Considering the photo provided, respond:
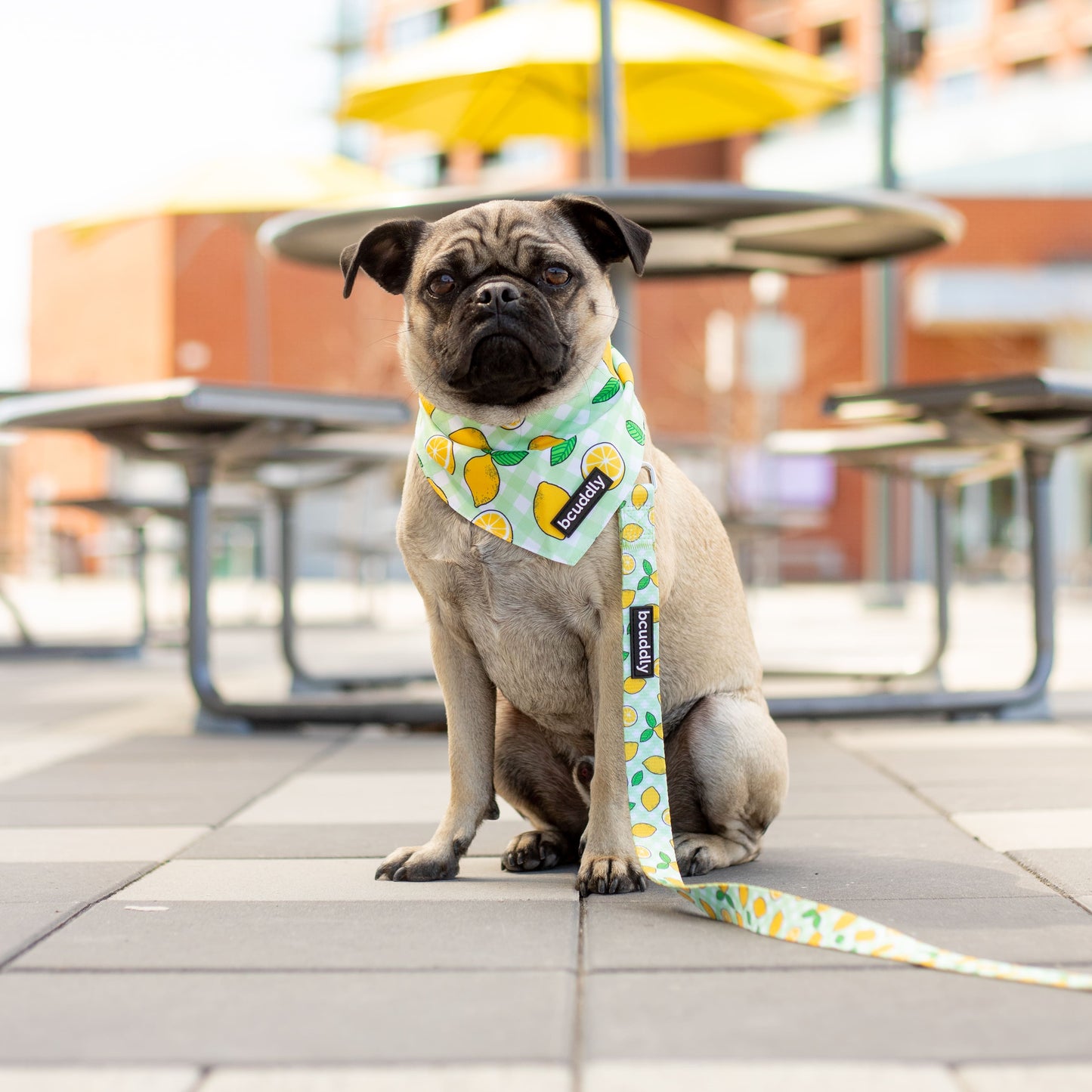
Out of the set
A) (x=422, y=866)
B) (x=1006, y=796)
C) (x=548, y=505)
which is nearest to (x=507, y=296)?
(x=548, y=505)

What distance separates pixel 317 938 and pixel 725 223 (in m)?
3.75

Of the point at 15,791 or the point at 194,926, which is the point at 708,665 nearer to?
the point at 194,926

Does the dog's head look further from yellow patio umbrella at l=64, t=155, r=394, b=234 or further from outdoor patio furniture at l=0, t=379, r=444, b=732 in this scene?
yellow patio umbrella at l=64, t=155, r=394, b=234

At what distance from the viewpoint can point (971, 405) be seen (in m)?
5.11

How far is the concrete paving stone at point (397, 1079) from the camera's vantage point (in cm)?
165

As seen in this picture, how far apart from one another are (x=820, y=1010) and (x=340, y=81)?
1633 inches

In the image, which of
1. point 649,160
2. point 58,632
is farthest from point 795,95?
point 649,160

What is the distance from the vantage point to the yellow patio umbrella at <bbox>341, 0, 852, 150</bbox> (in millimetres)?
9070

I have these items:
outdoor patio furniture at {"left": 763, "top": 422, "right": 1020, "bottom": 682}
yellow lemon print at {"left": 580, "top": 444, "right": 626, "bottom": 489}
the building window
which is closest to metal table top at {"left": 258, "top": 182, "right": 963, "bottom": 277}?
outdoor patio furniture at {"left": 763, "top": 422, "right": 1020, "bottom": 682}

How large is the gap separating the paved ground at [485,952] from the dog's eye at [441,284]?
1.27 m

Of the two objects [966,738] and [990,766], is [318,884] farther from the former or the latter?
[966,738]

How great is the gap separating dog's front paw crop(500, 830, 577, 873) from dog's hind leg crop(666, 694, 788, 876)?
0.85 feet

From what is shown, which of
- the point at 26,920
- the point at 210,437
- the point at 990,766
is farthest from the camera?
the point at 210,437

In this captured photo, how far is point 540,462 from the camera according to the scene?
9.73 ft
